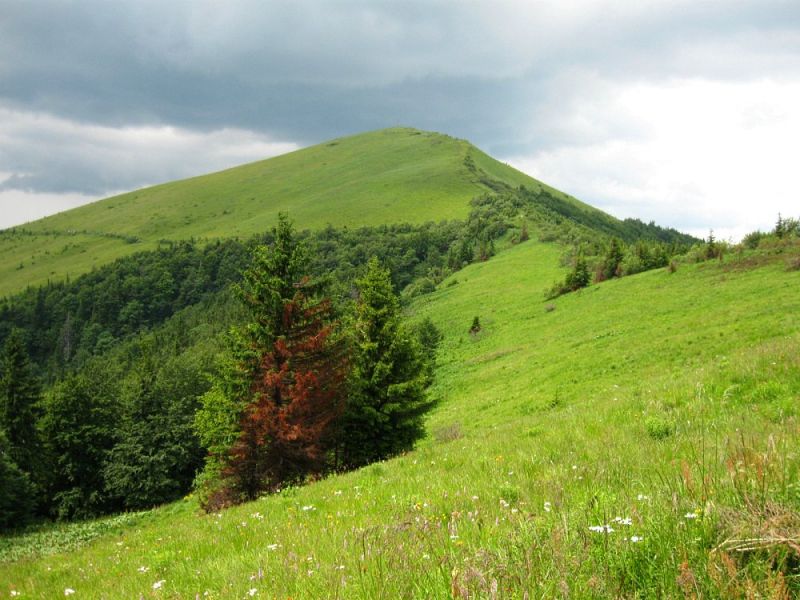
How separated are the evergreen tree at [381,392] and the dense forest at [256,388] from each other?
71 millimetres

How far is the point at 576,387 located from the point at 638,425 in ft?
59.7

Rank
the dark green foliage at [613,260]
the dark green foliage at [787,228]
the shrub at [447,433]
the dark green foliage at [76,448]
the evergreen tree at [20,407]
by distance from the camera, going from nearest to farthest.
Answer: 1. the shrub at [447,433]
2. the dark green foliage at [787,228]
3. the evergreen tree at [20,407]
4. the dark green foliage at [76,448]
5. the dark green foliage at [613,260]

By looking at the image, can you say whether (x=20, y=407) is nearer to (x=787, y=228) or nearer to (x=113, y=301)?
(x=787, y=228)

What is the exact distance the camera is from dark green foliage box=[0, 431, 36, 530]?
1681 inches

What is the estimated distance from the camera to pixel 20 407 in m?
52.3

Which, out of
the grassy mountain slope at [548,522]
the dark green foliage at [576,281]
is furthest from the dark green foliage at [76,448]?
the dark green foliage at [576,281]

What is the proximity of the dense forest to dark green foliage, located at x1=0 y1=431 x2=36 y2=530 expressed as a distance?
0.51 feet

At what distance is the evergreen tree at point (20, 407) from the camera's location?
5119cm

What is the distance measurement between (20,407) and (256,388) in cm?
4775

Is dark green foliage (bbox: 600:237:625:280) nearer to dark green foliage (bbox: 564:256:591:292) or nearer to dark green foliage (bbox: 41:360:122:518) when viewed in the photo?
dark green foliage (bbox: 564:256:591:292)

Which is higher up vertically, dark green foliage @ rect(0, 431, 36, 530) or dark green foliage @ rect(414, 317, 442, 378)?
dark green foliage @ rect(414, 317, 442, 378)

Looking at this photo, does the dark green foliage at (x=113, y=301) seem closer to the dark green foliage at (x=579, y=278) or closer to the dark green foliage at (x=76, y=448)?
the dark green foliage at (x=76, y=448)

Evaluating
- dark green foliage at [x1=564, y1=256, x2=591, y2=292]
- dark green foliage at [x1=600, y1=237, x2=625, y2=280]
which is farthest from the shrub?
dark green foliage at [x1=600, y1=237, x2=625, y2=280]

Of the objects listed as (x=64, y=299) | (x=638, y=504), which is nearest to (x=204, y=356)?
(x=638, y=504)
